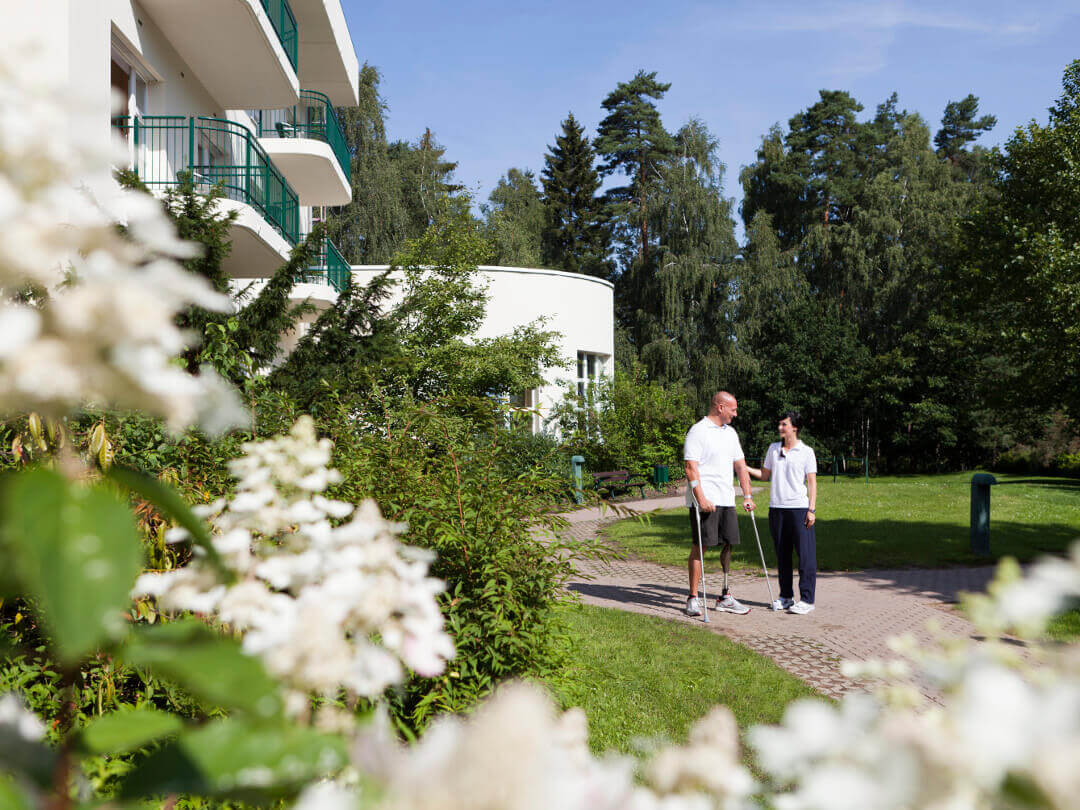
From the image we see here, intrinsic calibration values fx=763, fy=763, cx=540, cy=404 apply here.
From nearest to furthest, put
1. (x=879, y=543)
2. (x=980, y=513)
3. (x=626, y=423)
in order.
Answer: (x=980, y=513)
(x=879, y=543)
(x=626, y=423)

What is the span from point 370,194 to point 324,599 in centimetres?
3286

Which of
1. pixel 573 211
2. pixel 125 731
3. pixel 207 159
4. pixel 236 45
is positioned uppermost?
pixel 573 211

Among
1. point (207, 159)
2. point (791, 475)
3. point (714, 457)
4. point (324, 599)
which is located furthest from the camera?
point (207, 159)

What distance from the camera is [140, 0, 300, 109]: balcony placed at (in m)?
9.78

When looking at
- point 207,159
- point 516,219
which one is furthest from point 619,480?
point 516,219

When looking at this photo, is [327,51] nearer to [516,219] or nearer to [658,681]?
[658,681]

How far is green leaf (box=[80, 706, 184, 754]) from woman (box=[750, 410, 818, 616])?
726 cm

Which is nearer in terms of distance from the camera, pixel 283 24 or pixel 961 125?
pixel 283 24

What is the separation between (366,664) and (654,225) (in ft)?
117

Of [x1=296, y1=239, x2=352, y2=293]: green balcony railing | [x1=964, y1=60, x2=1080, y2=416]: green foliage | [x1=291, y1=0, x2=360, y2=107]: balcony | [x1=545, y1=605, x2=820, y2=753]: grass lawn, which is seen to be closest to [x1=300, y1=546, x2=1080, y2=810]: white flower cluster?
[x1=545, y1=605, x2=820, y2=753]: grass lawn

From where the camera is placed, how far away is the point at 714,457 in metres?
7.38

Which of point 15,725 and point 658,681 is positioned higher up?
point 15,725

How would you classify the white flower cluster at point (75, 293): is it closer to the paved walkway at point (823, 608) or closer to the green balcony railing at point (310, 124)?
the paved walkway at point (823, 608)

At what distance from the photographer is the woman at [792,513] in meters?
7.41
